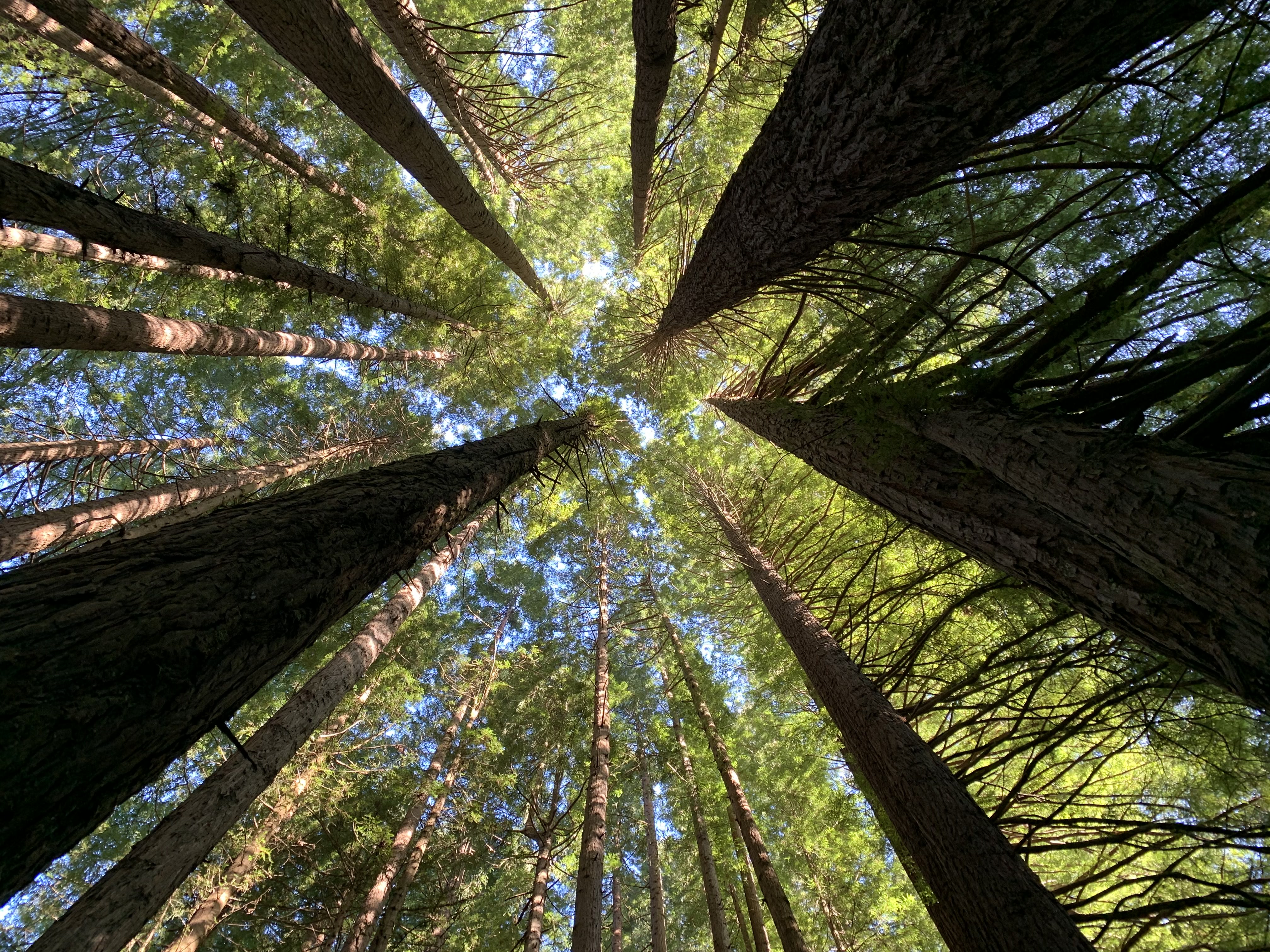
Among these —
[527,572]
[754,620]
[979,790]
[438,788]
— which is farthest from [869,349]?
[527,572]

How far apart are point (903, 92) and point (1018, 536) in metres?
2.05

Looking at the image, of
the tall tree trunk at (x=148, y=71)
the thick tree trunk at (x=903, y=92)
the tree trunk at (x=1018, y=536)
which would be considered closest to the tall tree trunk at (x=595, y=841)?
the tree trunk at (x=1018, y=536)

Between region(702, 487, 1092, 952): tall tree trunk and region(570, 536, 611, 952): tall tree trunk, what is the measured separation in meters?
3.43

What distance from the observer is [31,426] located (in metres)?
9.38

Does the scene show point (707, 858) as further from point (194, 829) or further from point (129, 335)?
point (129, 335)

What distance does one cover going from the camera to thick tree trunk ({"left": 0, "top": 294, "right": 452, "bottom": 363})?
4.33m

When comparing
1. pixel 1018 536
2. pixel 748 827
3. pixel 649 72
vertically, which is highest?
pixel 649 72

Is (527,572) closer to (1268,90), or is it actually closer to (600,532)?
(600,532)

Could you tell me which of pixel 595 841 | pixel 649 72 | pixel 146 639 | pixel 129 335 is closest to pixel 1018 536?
pixel 146 639

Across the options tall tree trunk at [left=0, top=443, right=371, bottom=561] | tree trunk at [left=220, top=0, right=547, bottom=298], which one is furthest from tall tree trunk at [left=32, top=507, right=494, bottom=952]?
tree trunk at [left=220, top=0, right=547, bottom=298]

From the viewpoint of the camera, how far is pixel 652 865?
9.20 m

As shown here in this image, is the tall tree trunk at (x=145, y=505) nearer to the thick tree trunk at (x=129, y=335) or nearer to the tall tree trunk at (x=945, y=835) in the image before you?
the thick tree trunk at (x=129, y=335)

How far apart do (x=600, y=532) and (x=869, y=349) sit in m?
9.98

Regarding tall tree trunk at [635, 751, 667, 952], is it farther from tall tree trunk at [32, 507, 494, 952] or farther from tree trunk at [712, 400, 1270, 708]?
tree trunk at [712, 400, 1270, 708]
